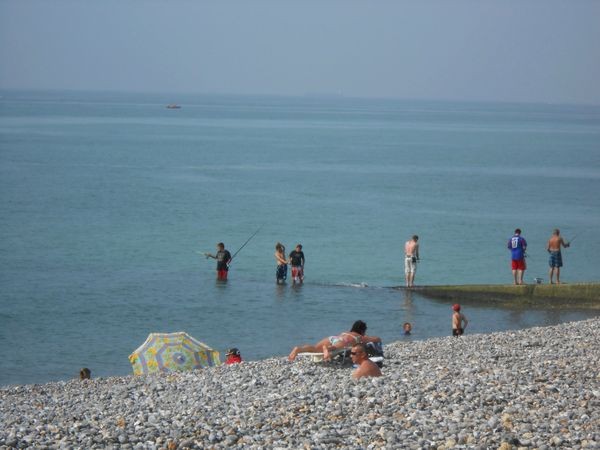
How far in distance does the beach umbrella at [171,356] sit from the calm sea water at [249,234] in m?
2.32

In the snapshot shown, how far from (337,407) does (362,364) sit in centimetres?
184

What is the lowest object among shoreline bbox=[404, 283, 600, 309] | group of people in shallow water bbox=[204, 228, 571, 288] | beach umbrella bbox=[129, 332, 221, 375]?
beach umbrella bbox=[129, 332, 221, 375]

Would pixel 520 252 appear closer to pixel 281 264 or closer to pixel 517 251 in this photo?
pixel 517 251

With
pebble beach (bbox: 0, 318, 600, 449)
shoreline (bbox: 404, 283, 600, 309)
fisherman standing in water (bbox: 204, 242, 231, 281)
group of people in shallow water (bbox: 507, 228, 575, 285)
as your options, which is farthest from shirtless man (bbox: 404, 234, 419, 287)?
pebble beach (bbox: 0, 318, 600, 449)

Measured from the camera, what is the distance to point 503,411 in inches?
390

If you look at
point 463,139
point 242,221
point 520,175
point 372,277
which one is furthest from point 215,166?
point 463,139

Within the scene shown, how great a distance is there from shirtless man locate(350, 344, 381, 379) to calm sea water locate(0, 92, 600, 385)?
6340 millimetres

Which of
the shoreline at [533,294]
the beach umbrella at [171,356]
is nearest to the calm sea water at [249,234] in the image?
the shoreline at [533,294]

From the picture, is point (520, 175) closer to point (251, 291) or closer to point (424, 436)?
point (251, 291)

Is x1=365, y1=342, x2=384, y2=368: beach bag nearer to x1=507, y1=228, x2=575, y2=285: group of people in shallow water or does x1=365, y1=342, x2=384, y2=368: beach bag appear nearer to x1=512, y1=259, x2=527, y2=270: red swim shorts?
x1=507, y1=228, x2=575, y2=285: group of people in shallow water

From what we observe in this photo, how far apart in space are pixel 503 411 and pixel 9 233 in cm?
2970

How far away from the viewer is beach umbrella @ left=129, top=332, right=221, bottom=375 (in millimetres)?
15016

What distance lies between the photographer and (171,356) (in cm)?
1513

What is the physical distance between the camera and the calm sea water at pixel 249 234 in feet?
67.5
